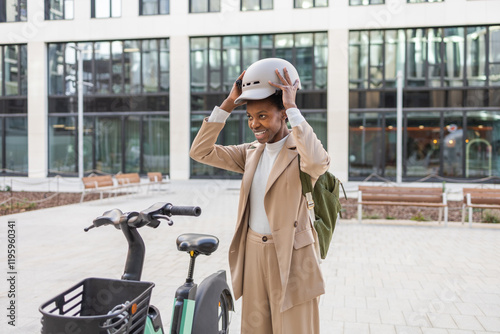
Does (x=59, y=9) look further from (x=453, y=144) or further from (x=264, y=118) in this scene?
(x=264, y=118)

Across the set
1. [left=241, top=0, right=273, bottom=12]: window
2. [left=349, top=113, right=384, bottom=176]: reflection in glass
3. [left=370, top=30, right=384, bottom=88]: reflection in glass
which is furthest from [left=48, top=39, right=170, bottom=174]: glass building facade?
[left=370, top=30, right=384, bottom=88]: reflection in glass

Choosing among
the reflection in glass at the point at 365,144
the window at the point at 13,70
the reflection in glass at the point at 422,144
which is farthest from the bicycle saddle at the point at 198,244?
the window at the point at 13,70

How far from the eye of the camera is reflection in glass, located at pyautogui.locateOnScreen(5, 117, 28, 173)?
2233 centimetres

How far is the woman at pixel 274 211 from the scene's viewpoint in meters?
2.07

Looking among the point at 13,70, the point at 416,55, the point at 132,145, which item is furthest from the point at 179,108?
the point at 416,55

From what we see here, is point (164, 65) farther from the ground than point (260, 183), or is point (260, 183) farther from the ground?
point (164, 65)

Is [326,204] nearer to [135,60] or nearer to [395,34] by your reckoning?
[395,34]

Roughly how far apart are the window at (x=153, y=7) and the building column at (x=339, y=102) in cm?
787

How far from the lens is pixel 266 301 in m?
2.26

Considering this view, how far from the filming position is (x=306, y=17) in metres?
19.4

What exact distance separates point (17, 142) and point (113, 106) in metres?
5.73

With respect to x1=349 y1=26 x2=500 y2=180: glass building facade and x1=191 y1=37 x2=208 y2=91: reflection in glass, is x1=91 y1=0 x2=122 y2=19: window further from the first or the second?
x1=349 y1=26 x2=500 y2=180: glass building facade

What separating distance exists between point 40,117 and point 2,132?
264 centimetres

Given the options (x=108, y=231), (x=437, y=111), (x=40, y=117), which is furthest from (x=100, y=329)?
(x=40, y=117)
